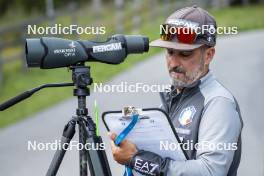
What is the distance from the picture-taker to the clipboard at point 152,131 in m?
3.10

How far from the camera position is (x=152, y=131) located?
3133 millimetres

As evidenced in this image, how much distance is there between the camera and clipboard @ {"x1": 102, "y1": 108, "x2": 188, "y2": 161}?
310 centimetres

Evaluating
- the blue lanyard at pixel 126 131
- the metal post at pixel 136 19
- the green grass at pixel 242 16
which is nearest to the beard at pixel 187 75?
the blue lanyard at pixel 126 131

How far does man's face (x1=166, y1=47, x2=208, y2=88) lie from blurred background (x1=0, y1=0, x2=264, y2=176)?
347 cm

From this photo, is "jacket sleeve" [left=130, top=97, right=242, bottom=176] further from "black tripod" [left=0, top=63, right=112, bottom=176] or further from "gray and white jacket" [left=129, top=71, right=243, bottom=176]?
"black tripod" [left=0, top=63, right=112, bottom=176]

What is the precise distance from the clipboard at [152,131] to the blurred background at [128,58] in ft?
11.7

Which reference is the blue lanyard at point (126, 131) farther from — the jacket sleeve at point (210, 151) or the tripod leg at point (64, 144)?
the tripod leg at point (64, 144)

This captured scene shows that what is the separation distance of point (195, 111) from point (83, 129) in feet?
1.93

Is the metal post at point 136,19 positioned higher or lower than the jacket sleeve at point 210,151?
higher

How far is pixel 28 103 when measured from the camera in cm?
1085

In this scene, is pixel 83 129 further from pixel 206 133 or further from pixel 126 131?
pixel 206 133

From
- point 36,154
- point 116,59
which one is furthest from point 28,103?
point 116,59

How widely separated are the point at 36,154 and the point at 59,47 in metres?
4.55

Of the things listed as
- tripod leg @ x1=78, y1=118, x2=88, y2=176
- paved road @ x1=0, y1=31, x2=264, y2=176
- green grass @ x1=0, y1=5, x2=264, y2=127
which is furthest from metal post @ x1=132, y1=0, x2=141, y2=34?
tripod leg @ x1=78, y1=118, x2=88, y2=176
